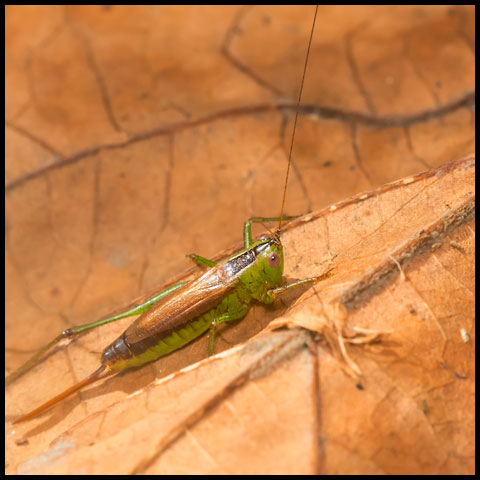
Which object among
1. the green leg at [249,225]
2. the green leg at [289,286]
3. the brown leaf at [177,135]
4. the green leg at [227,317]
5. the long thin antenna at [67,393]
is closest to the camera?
the green leg at [289,286]

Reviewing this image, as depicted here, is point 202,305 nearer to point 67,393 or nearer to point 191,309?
point 191,309

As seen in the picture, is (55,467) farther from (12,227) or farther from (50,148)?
(50,148)

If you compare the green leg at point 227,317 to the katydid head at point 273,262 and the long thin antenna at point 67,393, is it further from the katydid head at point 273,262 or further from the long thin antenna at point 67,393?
the long thin antenna at point 67,393

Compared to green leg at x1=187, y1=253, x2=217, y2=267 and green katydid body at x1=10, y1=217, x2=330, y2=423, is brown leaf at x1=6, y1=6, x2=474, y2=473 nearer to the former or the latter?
green katydid body at x1=10, y1=217, x2=330, y2=423

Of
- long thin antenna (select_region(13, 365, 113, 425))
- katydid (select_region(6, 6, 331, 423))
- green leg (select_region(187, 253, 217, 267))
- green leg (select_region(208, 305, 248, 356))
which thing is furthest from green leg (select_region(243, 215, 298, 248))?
long thin antenna (select_region(13, 365, 113, 425))

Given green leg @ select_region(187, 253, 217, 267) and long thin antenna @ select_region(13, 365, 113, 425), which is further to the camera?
green leg @ select_region(187, 253, 217, 267)

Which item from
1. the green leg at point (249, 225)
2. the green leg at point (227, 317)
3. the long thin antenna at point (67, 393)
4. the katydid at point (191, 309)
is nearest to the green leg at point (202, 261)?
the katydid at point (191, 309)

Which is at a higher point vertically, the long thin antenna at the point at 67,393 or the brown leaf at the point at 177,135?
the brown leaf at the point at 177,135
